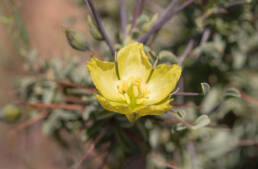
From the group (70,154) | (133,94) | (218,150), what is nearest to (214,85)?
(218,150)

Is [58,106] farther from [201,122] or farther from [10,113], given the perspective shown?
[201,122]

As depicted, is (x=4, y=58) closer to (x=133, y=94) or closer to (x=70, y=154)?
(x=70, y=154)

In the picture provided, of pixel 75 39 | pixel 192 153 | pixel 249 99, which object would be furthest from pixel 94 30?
pixel 249 99

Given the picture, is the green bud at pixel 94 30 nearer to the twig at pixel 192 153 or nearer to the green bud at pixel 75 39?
the green bud at pixel 75 39

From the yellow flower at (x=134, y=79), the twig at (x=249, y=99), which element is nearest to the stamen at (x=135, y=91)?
the yellow flower at (x=134, y=79)

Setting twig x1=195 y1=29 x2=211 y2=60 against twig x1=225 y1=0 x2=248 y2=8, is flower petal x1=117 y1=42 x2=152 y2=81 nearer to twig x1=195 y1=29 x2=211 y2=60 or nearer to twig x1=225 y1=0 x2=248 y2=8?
twig x1=195 y1=29 x2=211 y2=60

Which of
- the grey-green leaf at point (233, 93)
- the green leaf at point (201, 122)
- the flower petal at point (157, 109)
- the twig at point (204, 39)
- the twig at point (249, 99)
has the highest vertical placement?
the twig at point (204, 39)
